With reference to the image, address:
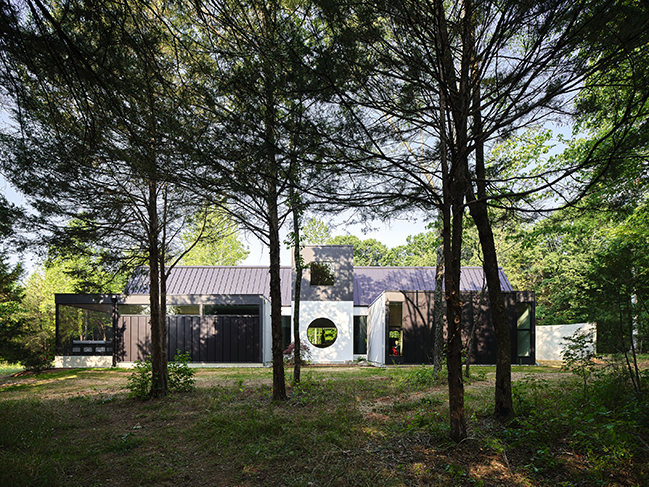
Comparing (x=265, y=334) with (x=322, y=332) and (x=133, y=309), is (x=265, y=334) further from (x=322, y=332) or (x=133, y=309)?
(x=133, y=309)

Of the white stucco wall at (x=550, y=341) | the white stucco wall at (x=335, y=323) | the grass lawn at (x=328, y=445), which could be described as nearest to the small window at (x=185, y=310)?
the white stucco wall at (x=335, y=323)

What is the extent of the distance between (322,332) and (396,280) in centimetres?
491

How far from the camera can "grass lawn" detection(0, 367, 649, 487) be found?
3662 millimetres

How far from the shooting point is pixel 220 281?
19.4 metres

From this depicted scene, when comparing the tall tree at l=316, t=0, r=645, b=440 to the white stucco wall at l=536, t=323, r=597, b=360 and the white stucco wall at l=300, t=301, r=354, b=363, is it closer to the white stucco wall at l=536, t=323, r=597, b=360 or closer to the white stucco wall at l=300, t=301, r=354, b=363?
the white stucco wall at l=300, t=301, r=354, b=363

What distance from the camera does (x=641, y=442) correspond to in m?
3.82

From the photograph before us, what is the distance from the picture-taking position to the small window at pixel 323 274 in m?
17.8

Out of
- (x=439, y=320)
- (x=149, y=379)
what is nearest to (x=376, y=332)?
(x=439, y=320)

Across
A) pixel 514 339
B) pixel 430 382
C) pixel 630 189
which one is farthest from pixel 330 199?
pixel 514 339

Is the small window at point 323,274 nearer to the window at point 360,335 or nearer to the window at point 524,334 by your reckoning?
the window at point 360,335

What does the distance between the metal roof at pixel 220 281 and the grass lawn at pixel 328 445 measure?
39.3 ft

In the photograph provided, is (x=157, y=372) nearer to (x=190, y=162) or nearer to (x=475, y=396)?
(x=190, y=162)

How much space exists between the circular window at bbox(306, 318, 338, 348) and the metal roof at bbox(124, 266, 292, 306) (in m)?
2.57

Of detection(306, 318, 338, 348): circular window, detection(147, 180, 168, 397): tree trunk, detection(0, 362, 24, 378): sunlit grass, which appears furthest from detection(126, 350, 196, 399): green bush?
detection(306, 318, 338, 348): circular window
